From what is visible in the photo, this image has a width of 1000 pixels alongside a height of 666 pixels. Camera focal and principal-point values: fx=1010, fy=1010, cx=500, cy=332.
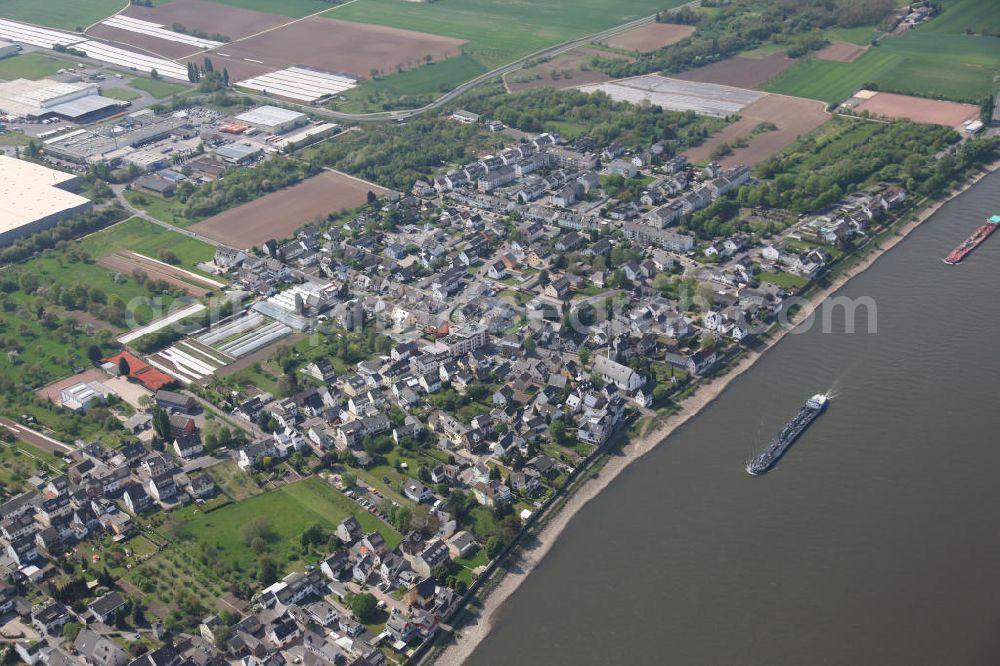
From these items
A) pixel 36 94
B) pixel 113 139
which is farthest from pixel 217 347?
pixel 36 94

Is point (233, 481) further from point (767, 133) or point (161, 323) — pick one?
point (767, 133)

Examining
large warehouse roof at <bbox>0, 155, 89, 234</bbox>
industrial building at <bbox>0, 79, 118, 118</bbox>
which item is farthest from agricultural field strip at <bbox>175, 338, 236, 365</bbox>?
industrial building at <bbox>0, 79, 118, 118</bbox>

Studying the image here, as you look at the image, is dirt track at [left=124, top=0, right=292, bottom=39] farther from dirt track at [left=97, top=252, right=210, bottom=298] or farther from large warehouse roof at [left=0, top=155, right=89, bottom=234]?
dirt track at [left=97, top=252, right=210, bottom=298]

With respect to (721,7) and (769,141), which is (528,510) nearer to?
(769,141)

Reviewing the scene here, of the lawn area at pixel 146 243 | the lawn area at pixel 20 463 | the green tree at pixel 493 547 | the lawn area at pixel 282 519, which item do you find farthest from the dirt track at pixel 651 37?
the lawn area at pixel 20 463

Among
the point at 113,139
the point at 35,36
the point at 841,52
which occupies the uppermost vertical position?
the point at 841,52

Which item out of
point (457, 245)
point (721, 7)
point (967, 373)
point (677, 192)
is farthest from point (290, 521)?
point (721, 7)
